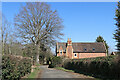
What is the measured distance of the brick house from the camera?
4792cm

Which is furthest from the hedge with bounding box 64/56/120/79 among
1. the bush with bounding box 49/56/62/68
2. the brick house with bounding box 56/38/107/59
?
the brick house with bounding box 56/38/107/59

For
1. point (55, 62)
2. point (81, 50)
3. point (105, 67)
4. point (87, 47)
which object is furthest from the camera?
point (87, 47)

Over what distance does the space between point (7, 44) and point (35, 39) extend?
15.2 metres

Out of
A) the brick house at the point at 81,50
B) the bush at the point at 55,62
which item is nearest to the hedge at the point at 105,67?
the bush at the point at 55,62

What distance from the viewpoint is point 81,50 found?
48.2 metres

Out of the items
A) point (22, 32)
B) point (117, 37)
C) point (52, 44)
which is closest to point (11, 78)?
point (117, 37)

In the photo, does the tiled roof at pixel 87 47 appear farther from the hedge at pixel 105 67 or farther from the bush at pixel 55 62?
the hedge at pixel 105 67

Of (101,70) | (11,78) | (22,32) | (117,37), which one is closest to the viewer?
(11,78)

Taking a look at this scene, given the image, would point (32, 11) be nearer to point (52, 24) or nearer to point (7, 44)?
point (52, 24)

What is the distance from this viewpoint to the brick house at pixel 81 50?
47922 millimetres

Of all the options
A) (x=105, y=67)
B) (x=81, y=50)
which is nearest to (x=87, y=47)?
(x=81, y=50)

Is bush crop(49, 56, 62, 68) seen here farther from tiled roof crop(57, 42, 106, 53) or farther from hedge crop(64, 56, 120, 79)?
tiled roof crop(57, 42, 106, 53)

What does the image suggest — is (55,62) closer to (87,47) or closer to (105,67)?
(105,67)

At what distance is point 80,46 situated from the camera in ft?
162
